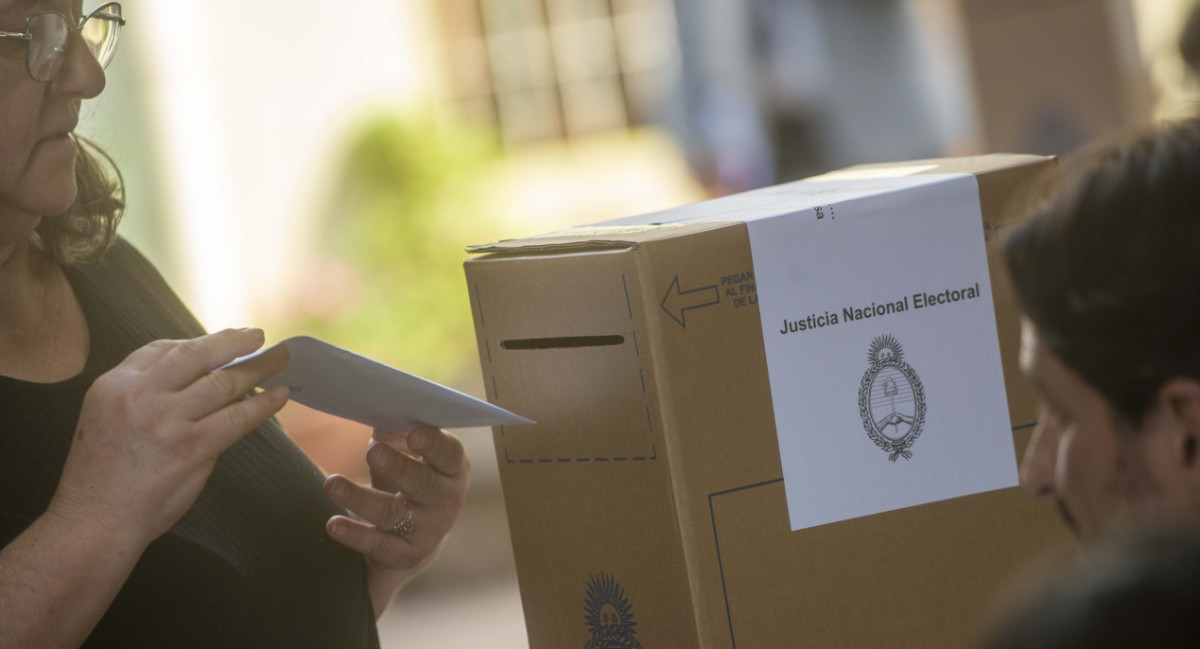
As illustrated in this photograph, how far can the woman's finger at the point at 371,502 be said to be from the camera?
1.29 m

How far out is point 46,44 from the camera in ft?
3.69

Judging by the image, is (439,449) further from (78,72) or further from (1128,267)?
(1128,267)

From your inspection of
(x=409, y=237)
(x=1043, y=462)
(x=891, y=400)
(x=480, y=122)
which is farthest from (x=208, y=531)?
(x=480, y=122)

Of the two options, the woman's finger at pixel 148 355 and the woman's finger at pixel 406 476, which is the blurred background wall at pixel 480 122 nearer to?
the woman's finger at pixel 406 476

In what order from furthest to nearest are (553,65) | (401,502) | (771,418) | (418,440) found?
(553,65)
(401,502)
(418,440)
(771,418)

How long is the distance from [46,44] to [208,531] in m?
0.48

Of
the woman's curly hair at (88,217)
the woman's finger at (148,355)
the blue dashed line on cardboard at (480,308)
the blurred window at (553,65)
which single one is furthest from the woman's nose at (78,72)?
the blurred window at (553,65)

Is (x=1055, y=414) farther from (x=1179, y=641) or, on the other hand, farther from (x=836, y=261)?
(x=1179, y=641)

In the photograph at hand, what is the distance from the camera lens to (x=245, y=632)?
1.17 m

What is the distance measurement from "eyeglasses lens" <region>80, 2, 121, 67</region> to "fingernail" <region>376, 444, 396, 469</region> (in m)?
0.48

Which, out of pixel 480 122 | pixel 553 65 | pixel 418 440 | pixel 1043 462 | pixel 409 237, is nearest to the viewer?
pixel 1043 462

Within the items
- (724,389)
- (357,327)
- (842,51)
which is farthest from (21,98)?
(357,327)

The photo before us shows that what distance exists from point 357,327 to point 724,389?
16.8 ft

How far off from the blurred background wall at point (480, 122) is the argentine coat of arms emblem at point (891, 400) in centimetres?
158
